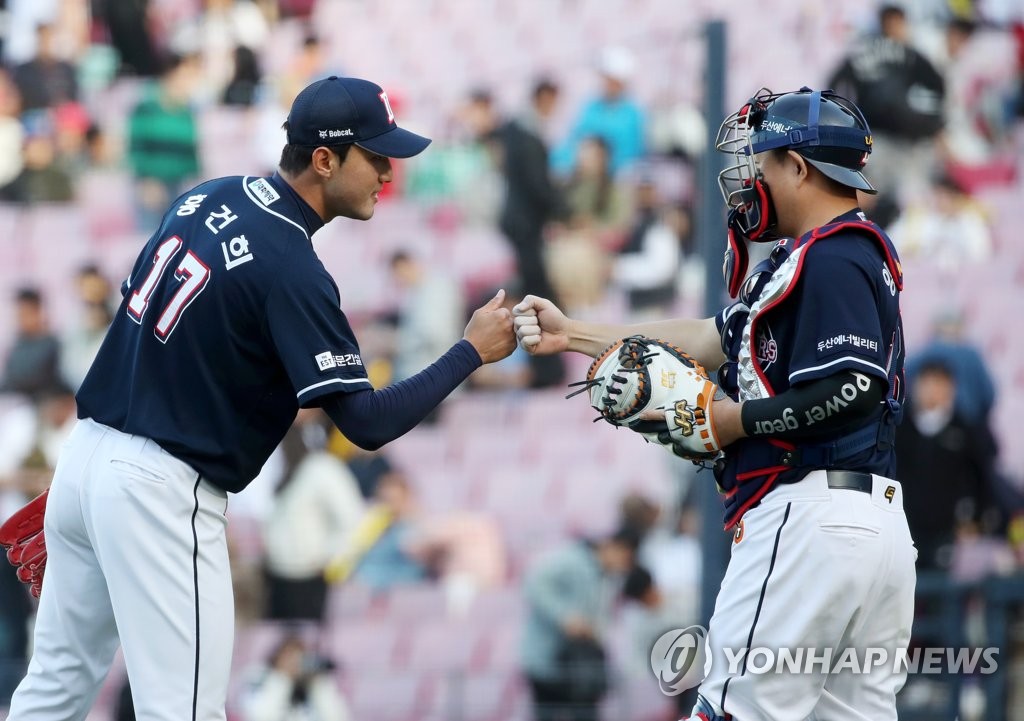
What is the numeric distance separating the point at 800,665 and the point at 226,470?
1.57 meters

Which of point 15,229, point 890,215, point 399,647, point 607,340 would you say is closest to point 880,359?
point 607,340

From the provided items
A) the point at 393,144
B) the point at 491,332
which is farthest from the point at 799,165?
the point at 393,144

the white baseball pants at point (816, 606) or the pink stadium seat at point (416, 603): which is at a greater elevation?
the white baseball pants at point (816, 606)

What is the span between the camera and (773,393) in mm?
3602

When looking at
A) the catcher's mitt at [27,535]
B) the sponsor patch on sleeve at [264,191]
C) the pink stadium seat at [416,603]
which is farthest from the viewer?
the pink stadium seat at [416,603]

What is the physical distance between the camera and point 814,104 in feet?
12.0

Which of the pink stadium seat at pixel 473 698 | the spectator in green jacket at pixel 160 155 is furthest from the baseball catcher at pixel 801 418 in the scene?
the spectator in green jacket at pixel 160 155

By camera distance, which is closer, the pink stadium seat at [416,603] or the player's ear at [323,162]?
the player's ear at [323,162]

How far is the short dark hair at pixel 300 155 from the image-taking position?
3814mm

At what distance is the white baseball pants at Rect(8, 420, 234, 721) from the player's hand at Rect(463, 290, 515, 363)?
83 centimetres

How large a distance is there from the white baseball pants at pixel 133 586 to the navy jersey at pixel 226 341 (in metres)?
0.09

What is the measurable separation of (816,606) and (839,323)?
0.70 m

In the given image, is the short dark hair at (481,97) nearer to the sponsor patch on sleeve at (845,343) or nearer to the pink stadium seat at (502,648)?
the pink stadium seat at (502,648)

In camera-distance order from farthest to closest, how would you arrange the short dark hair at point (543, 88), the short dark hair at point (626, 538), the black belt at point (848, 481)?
the short dark hair at point (543, 88) → the short dark hair at point (626, 538) → the black belt at point (848, 481)
